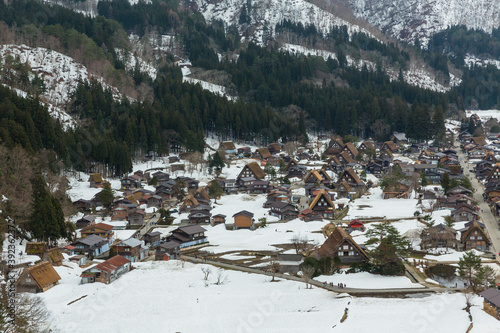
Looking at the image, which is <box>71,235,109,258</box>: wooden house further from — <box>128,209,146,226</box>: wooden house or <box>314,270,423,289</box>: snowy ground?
<box>314,270,423,289</box>: snowy ground

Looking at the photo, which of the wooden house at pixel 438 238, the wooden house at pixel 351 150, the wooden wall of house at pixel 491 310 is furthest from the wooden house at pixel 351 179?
the wooden wall of house at pixel 491 310

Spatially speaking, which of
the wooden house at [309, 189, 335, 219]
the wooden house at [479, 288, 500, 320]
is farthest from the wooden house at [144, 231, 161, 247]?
the wooden house at [479, 288, 500, 320]

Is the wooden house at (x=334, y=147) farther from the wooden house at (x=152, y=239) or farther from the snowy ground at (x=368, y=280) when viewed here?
the snowy ground at (x=368, y=280)

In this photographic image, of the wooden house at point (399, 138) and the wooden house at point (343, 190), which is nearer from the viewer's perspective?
the wooden house at point (343, 190)

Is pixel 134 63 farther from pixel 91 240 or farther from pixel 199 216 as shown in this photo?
pixel 91 240

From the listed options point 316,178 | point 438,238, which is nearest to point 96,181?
point 316,178

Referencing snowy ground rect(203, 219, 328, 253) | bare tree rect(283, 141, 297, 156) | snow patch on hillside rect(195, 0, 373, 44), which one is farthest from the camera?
snow patch on hillside rect(195, 0, 373, 44)
